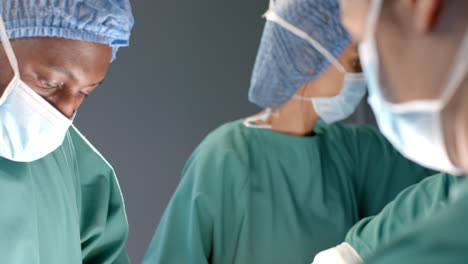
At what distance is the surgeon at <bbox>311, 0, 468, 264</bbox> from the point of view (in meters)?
0.50

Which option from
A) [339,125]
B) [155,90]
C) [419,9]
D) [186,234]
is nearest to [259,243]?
[186,234]

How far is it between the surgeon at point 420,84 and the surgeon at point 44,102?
2.35 ft

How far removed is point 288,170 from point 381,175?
0.33 metres

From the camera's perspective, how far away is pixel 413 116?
640 mm

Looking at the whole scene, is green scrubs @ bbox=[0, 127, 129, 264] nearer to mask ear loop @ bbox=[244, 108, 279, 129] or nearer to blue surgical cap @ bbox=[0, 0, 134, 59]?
blue surgical cap @ bbox=[0, 0, 134, 59]

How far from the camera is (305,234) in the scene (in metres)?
1.69

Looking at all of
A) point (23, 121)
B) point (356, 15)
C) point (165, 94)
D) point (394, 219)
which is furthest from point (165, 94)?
point (356, 15)

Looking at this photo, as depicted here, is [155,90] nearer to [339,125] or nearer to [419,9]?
[339,125]

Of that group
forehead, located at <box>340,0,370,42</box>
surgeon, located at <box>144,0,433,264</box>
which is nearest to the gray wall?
surgeon, located at <box>144,0,433,264</box>

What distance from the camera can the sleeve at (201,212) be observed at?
1633 mm

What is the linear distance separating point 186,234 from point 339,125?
724mm

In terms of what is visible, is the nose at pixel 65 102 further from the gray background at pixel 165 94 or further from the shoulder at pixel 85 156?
the gray background at pixel 165 94

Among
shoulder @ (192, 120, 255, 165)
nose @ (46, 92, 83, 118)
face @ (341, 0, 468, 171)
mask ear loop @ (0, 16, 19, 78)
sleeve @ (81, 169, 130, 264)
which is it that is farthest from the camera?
shoulder @ (192, 120, 255, 165)

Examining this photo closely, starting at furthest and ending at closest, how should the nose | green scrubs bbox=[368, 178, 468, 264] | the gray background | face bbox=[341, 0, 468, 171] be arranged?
the gray background, the nose, face bbox=[341, 0, 468, 171], green scrubs bbox=[368, 178, 468, 264]
